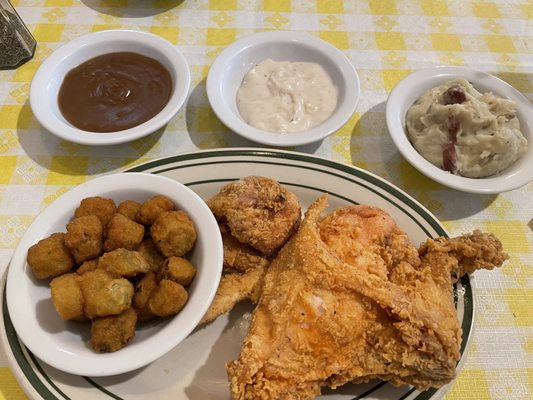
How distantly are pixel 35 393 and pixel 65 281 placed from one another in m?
0.41

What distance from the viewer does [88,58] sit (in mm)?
2629

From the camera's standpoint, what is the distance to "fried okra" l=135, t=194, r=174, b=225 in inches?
70.9

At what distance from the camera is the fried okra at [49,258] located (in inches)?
64.8

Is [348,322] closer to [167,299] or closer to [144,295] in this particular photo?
[167,299]

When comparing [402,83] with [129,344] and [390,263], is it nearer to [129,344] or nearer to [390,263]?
[390,263]

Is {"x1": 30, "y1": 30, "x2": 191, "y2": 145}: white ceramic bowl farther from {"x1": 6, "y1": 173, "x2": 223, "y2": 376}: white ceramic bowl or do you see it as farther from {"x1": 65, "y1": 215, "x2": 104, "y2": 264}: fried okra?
{"x1": 65, "y1": 215, "x2": 104, "y2": 264}: fried okra

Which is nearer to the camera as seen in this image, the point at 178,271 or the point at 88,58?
the point at 178,271

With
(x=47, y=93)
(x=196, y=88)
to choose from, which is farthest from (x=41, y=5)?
(x=196, y=88)

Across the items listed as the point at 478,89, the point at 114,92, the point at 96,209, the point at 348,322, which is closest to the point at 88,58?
the point at 114,92

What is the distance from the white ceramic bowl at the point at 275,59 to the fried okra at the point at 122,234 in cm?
82

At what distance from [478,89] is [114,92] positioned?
1.99m

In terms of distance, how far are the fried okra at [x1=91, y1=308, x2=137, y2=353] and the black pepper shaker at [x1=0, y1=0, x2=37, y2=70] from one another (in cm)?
196

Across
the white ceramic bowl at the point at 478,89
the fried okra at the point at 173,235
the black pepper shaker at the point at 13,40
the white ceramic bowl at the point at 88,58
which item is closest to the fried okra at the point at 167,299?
the fried okra at the point at 173,235

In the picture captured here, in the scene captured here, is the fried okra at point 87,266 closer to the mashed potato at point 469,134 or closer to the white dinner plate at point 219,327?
the white dinner plate at point 219,327
